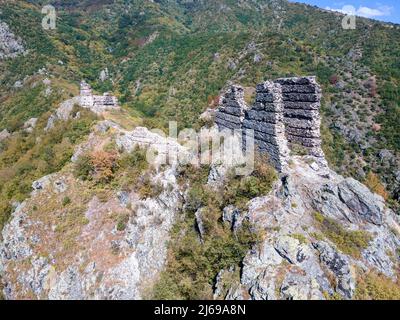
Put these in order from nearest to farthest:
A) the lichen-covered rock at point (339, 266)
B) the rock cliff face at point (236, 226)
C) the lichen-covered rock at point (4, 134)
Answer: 1. the lichen-covered rock at point (339, 266)
2. the rock cliff face at point (236, 226)
3. the lichen-covered rock at point (4, 134)

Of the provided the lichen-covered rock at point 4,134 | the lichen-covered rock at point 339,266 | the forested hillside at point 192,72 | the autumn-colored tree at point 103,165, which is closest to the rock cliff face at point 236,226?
the lichen-covered rock at point 339,266

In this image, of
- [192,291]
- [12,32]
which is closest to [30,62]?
[12,32]

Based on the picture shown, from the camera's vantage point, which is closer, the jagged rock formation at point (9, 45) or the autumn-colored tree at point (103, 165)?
the autumn-colored tree at point (103, 165)

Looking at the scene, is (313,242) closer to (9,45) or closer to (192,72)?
(192,72)

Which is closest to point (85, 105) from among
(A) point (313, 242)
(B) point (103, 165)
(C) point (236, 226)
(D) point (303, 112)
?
(B) point (103, 165)

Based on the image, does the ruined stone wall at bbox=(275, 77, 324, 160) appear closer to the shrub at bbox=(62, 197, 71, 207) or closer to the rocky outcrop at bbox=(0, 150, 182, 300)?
the rocky outcrop at bbox=(0, 150, 182, 300)

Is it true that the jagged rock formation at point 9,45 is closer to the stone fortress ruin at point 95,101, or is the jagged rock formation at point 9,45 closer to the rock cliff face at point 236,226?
the stone fortress ruin at point 95,101
